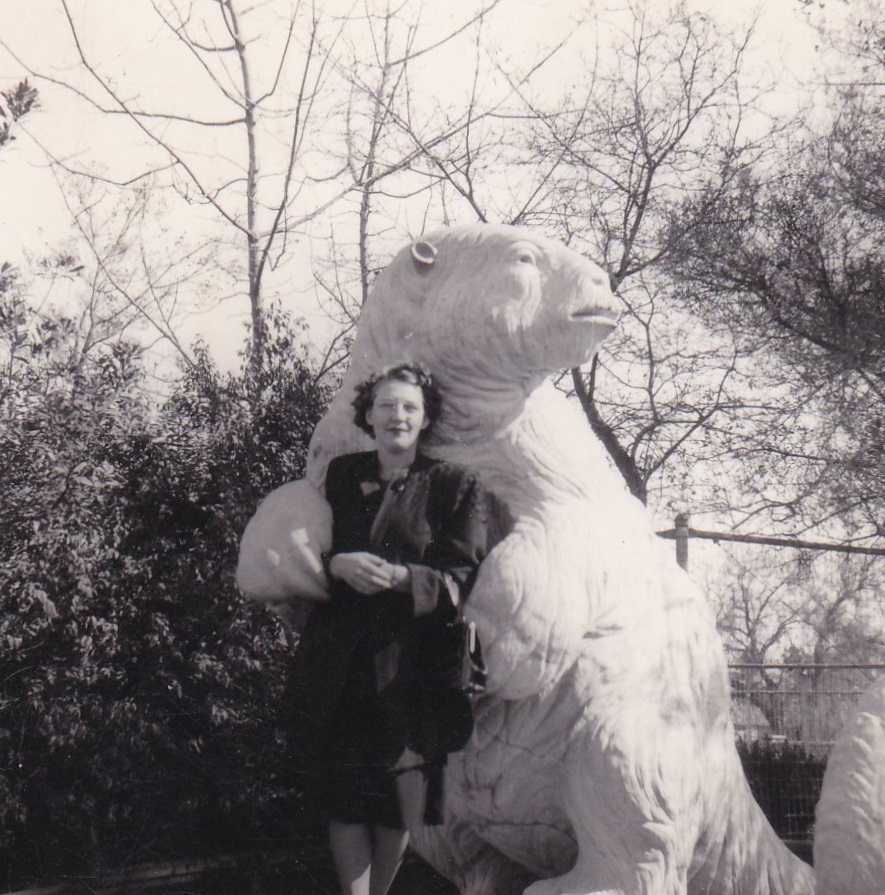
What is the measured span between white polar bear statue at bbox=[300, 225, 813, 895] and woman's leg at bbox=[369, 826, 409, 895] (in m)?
0.06

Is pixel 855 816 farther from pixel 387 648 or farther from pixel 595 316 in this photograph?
pixel 595 316

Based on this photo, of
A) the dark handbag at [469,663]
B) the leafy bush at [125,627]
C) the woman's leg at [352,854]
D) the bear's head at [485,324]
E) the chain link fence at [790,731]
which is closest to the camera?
the dark handbag at [469,663]

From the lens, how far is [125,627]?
484 centimetres

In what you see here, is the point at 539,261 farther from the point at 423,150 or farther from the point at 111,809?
the point at 423,150

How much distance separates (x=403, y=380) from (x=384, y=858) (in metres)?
1.05

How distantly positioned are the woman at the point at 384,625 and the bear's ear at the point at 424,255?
0.29 metres

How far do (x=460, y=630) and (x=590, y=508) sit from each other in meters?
0.44

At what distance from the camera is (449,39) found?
7852mm

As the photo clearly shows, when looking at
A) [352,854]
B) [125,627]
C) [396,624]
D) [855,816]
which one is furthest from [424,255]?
[125,627]

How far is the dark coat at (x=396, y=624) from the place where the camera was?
2.29 m

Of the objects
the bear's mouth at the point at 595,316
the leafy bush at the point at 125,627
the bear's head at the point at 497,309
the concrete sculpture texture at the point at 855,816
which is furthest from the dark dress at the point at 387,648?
the leafy bush at the point at 125,627

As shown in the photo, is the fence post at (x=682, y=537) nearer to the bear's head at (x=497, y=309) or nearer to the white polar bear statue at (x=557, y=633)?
the white polar bear statue at (x=557, y=633)

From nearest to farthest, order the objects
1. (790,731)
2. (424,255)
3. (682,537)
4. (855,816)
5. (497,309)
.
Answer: (855,816) → (497,309) → (424,255) → (682,537) → (790,731)

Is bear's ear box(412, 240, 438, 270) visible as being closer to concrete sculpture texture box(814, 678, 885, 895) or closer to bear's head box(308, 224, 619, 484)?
bear's head box(308, 224, 619, 484)
